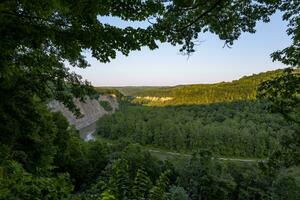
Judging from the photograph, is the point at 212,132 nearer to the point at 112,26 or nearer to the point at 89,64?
the point at 89,64

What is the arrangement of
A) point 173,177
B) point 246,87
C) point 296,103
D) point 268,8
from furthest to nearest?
point 246,87 < point 173,177 < point 296,103 < point 268,8

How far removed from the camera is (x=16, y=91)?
1016 centimetres

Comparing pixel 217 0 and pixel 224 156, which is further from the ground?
pixel 217 0

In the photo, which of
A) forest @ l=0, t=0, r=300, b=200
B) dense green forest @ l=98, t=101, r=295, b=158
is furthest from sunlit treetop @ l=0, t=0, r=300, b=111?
dense green forest @ l=98, t=101, r=295, b=158

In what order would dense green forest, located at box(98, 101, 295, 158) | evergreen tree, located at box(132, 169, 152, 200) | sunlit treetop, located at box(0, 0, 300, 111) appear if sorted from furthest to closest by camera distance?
dense green forest, located at box(98, 101, 295, 158), evergreen tree, located at box(132, 169, 152, 200), sunlit treetop, located at box(0, 0, 300, 111)

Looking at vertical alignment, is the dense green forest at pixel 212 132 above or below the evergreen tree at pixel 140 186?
below

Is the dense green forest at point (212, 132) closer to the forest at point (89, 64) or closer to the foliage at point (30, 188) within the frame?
the forest at point (89, 64)

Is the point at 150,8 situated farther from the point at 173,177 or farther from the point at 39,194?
the point at 173,177

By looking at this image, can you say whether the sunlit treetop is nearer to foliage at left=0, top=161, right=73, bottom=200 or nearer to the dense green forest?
foliage at left=0, top=161, right=73, bottom=200

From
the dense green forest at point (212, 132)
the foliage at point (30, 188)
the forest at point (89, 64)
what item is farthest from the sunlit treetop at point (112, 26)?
the dense green forest at point (212, 132)

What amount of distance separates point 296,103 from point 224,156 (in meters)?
90.7

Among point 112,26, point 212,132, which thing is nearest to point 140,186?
point 112,26

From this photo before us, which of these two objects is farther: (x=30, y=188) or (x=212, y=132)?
(x=212, y=132)

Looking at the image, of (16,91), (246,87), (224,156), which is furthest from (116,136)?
(16,91)
